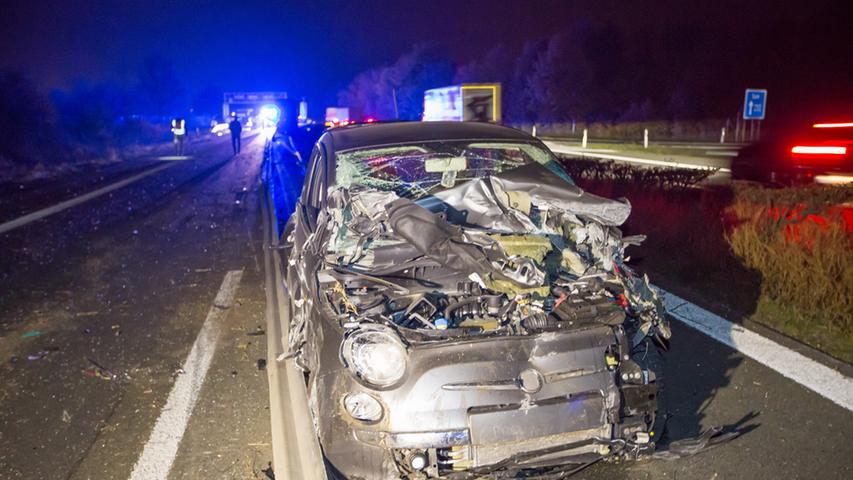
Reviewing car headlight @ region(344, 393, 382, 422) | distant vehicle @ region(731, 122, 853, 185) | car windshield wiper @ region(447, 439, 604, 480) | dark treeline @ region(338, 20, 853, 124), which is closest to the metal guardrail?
car headlight @ region(344, 393, 382, 422)

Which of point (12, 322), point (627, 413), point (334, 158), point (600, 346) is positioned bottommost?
point (12, 322)

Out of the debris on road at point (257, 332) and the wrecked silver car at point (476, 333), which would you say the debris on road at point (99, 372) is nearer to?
the debris on road at point (257, 332)

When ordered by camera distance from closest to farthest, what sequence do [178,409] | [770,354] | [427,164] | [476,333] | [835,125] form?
[476,333], [178,409], [770,354], [427,164], [835,125]

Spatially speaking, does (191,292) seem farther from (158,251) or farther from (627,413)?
(627,413)

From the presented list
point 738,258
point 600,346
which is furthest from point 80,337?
point 738,258

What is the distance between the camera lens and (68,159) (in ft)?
87.9

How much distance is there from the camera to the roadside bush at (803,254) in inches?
203

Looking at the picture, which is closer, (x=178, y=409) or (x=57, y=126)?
(x=178, y=409)

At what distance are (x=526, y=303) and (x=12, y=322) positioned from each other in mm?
5182

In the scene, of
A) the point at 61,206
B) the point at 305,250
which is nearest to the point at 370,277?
the point at 305,250

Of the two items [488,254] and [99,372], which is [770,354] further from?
[99,372]

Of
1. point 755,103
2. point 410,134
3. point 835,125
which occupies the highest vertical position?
point 755,103

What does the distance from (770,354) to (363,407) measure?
11.2 feet

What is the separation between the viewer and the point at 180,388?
432 cm
